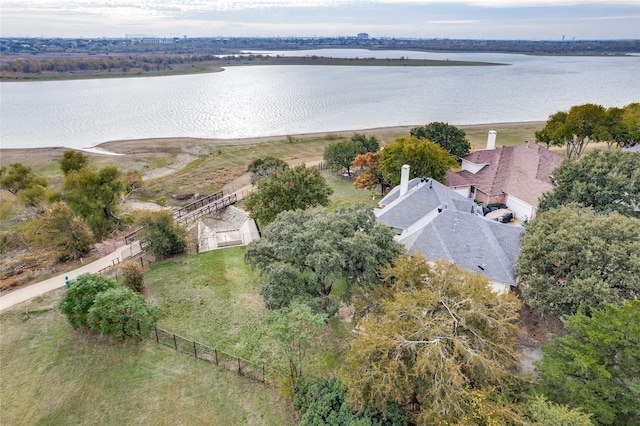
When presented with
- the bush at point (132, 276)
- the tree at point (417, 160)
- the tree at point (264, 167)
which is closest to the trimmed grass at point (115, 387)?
the bush at point (132, 276)

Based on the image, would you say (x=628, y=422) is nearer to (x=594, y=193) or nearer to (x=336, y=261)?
(x=336, y=261)

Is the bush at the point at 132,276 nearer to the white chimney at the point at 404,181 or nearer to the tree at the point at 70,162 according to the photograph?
the tree at the point at 70,162

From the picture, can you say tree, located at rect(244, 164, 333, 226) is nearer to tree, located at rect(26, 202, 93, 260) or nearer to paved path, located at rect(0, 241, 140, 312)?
paved path, located at rect(0, 241, 140, 312)

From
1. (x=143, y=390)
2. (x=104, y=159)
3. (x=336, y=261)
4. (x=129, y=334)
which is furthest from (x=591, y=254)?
(x=104, y=159)

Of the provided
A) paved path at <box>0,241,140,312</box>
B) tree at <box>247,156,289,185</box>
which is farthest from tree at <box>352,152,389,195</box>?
paved path at <box>0,241,140,312</box>

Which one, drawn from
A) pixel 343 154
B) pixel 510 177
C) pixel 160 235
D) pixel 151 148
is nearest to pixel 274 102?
pixel 151 148

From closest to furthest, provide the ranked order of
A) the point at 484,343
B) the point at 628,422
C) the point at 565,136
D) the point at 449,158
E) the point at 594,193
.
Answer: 1. the point at 628,422
2. the point at 484,343
3. the point at 594,193
4. the point at 449,158
5. the point at 565,136
